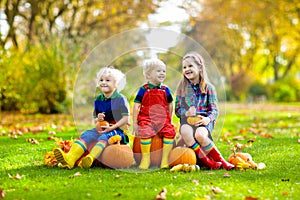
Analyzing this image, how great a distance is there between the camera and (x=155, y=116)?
545 cm

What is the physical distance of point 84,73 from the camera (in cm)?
659

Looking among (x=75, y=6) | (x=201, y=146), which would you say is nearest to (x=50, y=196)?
(x=201, y=146)

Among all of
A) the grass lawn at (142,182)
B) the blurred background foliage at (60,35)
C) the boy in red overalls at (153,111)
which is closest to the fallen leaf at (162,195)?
the grass lawn at (142,182)

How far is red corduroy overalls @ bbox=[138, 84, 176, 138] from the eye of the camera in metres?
5.39

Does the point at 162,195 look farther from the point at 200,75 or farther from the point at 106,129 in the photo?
the point at 200,75

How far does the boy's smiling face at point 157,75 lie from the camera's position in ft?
17.9

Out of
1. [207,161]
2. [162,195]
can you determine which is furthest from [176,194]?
[207,161]

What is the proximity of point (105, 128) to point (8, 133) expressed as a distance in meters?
4.03

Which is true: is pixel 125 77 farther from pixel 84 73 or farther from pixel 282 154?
pixel 282 154

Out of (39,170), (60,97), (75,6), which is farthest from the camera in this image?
(75,6)

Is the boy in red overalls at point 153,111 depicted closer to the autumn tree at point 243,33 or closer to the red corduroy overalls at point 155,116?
the red corduroy overalls at point 155,116

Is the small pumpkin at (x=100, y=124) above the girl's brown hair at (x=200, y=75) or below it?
below

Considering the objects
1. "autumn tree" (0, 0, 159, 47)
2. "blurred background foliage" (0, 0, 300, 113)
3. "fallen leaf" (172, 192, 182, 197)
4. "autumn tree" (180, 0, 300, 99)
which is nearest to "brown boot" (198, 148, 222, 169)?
"blurred background foliage" (0, 0, 300, 113)

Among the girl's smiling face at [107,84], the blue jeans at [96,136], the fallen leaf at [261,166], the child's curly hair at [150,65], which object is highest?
the child's curly hair at [150,65]
